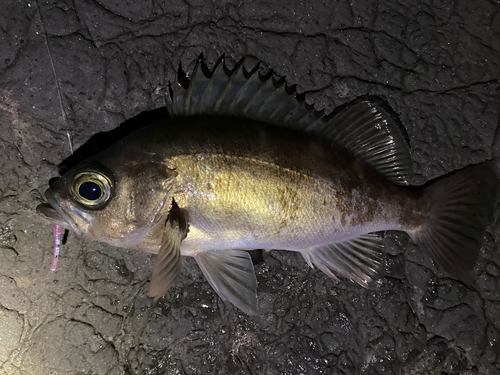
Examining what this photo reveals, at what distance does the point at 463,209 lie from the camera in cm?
208

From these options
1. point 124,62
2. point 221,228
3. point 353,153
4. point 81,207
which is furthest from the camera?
point 124,62

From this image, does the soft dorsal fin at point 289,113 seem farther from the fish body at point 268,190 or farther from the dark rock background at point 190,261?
the dark rock background at point 190,261

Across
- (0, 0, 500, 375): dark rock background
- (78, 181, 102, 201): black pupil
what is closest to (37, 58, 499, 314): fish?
(78, 181, 102, 201): black pupil

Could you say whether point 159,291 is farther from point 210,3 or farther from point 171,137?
point 210,3

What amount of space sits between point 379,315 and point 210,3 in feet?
7.40

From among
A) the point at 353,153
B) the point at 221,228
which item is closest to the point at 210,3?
the point at 353,153

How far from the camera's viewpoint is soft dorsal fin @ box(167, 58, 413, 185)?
1945mm

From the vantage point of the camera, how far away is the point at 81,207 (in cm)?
178

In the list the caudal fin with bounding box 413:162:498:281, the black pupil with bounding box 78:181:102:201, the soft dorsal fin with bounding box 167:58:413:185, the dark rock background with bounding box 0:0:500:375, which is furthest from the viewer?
the dark rock background with bounding box 0:0:500:375

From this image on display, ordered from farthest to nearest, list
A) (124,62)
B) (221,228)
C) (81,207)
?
1. (124,62)
2. (221,228)
3. (81,207)

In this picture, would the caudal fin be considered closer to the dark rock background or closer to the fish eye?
the dark rock background

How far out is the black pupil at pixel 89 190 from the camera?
176 centimetres

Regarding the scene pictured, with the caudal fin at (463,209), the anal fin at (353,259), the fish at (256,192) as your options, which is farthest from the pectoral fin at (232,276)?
the caudal fin at (463,209)

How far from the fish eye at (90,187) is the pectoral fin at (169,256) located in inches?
13.7
